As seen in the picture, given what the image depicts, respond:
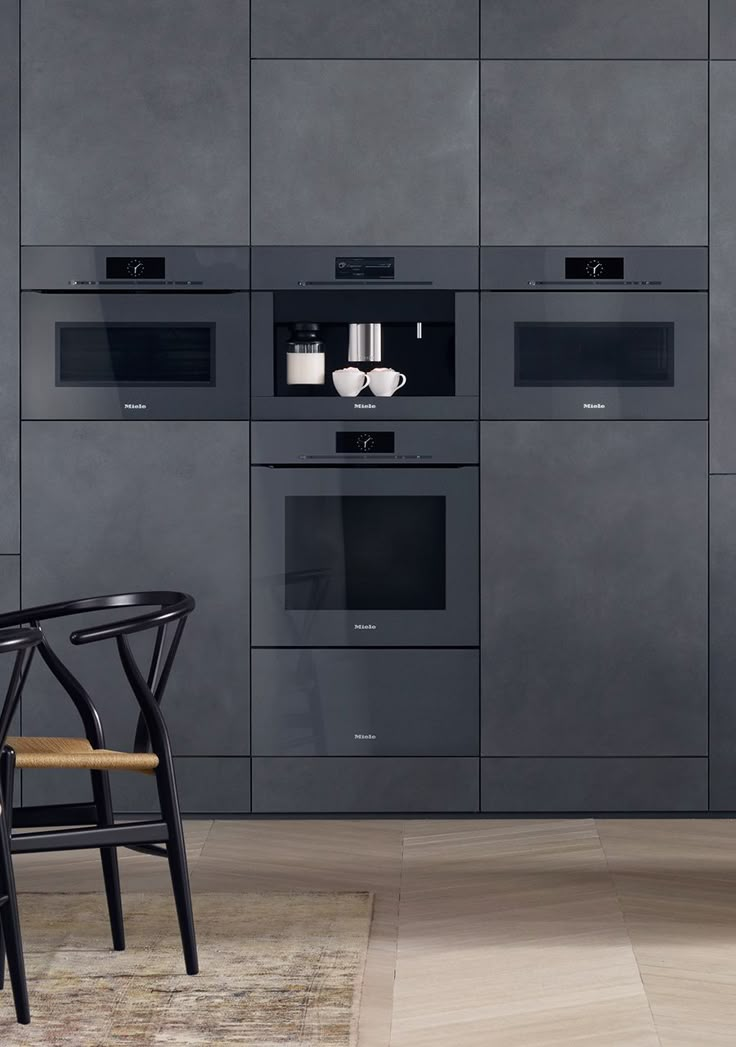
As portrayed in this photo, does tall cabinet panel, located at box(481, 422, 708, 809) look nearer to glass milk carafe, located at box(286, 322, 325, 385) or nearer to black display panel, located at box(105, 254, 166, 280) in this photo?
glass milk carafe, located at box(286, 322, 325, 385)

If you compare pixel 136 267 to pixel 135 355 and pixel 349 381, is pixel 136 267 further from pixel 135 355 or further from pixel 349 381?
pixel 349 381

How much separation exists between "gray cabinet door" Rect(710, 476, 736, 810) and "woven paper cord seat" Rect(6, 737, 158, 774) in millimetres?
2141

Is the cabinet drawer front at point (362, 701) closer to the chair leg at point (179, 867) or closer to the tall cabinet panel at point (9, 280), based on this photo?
the tall cabinet panel at point (9, 280)

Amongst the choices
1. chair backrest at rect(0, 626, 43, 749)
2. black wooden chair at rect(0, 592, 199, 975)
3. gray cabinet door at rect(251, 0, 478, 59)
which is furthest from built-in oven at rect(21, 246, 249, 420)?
chair backrest at rect(0, 626, 43, 749)

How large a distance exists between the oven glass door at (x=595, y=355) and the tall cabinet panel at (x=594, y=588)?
0.21ft

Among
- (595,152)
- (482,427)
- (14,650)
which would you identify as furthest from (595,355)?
(14,650)

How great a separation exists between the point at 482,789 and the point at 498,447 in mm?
1080

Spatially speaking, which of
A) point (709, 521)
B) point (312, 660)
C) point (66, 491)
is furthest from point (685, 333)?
point (66, 491)

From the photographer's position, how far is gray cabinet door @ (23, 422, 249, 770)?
14.0 ft

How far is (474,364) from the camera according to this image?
14.1 ft

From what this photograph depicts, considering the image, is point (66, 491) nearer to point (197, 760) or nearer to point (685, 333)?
point (197, 760)

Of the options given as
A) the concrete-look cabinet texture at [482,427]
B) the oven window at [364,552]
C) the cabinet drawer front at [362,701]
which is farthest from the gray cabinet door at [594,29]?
the cabinet drawer front at [362,701]

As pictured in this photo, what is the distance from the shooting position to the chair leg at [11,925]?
2.45m

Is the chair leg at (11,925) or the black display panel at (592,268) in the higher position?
the black display panel at (592,268)
